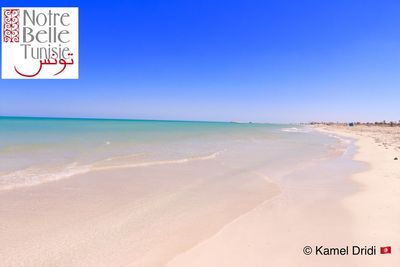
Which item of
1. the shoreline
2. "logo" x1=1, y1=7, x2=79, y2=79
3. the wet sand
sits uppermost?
"logo" x1=1, y1=7, x2=79, y2=79

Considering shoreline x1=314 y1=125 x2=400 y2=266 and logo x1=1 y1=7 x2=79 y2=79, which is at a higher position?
logo x1=1 y1=7 x2=79 y2=79

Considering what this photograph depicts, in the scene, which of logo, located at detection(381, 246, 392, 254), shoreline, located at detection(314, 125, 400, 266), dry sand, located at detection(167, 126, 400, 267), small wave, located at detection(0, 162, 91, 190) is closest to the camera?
dry sand, located at detection(167, 126, 400, 267)

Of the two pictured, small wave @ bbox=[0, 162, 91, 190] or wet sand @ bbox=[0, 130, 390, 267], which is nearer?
wet sand @ bbox=[0, 130, 390, 267]

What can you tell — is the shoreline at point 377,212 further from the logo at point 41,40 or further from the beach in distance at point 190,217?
the logo at point 41,40

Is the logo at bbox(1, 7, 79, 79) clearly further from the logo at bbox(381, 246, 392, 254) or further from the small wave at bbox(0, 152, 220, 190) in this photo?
the logo at bbox(381, 246, 392, 254)

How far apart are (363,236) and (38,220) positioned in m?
6.57

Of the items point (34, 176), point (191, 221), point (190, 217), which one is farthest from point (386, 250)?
point (34, 176)

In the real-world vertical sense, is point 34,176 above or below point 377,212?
below

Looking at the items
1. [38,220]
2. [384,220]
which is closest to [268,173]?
[384,220]

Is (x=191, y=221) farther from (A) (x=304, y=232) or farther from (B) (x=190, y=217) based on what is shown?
(A) (x=304, y=232)

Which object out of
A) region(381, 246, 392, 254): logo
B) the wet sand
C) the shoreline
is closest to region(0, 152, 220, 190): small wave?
the wet sand

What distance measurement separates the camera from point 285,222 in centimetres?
546

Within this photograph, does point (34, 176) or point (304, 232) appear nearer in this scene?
point (304, 232)

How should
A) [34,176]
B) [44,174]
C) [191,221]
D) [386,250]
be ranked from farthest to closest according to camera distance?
[44,174] < [34,176] < [191,221] < [386,250]
